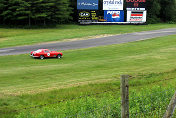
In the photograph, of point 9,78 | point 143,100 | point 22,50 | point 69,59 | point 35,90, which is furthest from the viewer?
point 22,50

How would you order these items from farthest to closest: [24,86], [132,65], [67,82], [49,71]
Answer: 1. [132,65]
2. [49,71]
3. [67,82]
4. [24,86]

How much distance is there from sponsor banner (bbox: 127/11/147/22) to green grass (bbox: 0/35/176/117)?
3411 centimetres

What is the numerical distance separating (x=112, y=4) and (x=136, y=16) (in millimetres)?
7524

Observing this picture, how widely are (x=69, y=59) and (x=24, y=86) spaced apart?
14.2 meters

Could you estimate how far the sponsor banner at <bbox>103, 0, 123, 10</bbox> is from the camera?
77.8 m

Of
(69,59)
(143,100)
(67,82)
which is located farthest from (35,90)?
(69,59)

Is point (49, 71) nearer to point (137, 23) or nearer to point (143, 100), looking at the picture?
point (143, 100)

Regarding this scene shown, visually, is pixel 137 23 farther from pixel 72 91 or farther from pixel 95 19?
pixel 72 91

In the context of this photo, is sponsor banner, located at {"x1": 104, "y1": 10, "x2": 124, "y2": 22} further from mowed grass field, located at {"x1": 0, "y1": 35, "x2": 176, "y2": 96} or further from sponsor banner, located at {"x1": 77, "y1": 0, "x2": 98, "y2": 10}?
mowed grass field, located at {"x1": 0, "y1": 35, "x2": 176, "y2": 96}

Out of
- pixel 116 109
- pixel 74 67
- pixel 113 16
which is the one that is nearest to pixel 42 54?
pixel 74 67

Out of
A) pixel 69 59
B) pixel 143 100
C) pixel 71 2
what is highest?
pixel 71 2

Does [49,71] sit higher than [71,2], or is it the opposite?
[71,2]

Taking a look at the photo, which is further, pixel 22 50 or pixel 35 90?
pixel 22 50

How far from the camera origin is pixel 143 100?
29.7 ft
